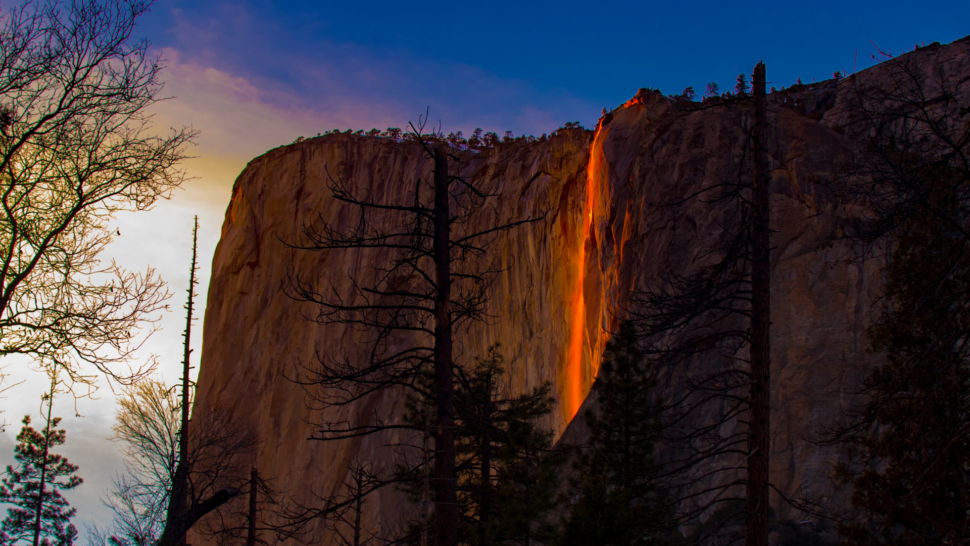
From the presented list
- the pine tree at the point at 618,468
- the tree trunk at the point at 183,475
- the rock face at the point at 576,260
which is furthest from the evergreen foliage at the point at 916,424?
the tree trunk at the point at 183,475

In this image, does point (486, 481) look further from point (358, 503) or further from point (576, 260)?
point (576, 260)

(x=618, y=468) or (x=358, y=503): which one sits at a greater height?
(x=618, y=468)

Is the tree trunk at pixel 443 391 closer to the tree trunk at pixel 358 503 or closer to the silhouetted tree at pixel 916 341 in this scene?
the tree trunk at pixel 358 503

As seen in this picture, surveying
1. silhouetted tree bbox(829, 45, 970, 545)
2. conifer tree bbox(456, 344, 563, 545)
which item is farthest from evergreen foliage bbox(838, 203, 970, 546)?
conifer tree bbox(456, 344, 563, 545)

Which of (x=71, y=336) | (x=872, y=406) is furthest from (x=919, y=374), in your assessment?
(x=71, y=336)

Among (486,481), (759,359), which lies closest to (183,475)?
(486,481)

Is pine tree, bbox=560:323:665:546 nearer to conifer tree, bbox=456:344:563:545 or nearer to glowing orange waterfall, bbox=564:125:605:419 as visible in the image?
conifer tree, bbox=456:344:563:545
